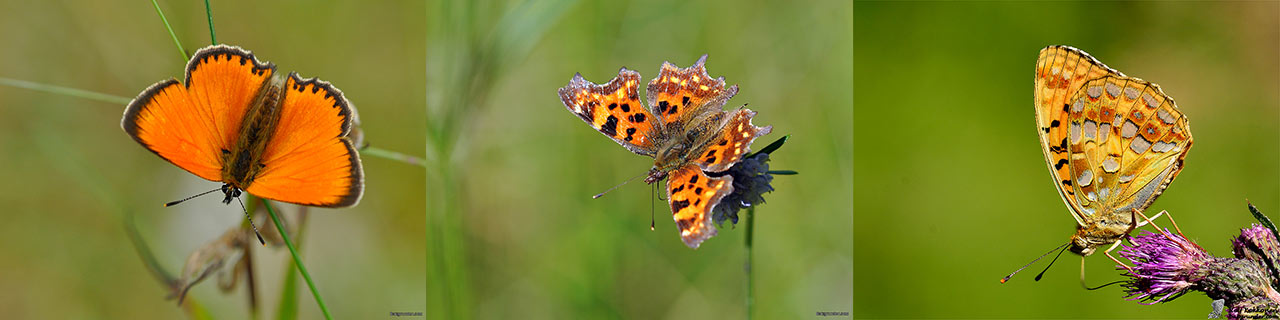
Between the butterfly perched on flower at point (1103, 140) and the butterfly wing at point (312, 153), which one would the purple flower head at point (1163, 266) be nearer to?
the butterfly perched on flower at point (1103, 140)

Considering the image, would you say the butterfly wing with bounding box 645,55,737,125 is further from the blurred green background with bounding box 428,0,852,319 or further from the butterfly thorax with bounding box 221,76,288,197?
the butterfly thorax with bounding box 221,76,288,197

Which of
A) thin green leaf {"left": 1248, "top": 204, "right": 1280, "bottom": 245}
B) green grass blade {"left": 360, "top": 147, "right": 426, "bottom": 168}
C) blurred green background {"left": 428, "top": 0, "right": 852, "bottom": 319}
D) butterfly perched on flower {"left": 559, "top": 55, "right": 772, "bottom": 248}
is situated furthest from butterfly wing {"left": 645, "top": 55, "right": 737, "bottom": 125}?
thin green leaf {"left": 1248, "top": 204, "right": 1280, "bottom": 245}

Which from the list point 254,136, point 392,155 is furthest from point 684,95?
point 254,136

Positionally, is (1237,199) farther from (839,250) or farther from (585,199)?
(585,199)

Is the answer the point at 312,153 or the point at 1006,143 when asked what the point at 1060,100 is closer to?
the point at 1006,143

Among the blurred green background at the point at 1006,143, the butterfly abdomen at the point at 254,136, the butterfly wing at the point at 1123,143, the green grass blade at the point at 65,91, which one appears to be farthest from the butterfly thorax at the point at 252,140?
the butterfly wing at the point at 1123,143
